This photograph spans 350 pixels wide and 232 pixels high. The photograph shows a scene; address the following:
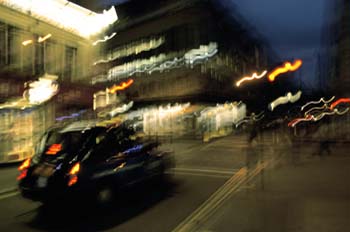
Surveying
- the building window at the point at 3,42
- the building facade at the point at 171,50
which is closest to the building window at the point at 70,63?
the building window at the point at 3,42

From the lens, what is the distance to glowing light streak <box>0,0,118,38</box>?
15.5 meters

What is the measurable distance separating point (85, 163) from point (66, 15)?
39.4ft

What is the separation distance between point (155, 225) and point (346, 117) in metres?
18.1

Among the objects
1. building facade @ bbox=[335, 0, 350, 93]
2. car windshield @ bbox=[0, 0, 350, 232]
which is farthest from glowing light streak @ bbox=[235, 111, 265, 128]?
building facade @ bbox=[335, 0, 350, 93]

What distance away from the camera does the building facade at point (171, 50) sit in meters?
31.3

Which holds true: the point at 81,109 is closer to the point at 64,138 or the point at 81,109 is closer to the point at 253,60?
the point at 64,138

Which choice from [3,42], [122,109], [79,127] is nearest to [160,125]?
[122,109]

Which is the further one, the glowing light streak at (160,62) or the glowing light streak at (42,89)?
the glowing light streak at (160,62)

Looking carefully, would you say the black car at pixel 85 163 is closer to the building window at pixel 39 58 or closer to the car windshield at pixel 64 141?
the car windshield at pixel 64 141

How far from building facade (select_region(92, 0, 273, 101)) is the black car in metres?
21.0

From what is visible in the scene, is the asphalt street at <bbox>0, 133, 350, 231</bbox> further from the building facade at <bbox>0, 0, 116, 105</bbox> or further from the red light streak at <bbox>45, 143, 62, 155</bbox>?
the building facade at <bbox>0, 0, 116, 105</bbox>

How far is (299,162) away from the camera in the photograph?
46.5 ft

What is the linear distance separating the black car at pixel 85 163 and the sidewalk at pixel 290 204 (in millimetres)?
2136

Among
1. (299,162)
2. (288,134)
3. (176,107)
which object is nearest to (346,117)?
(288,134)
